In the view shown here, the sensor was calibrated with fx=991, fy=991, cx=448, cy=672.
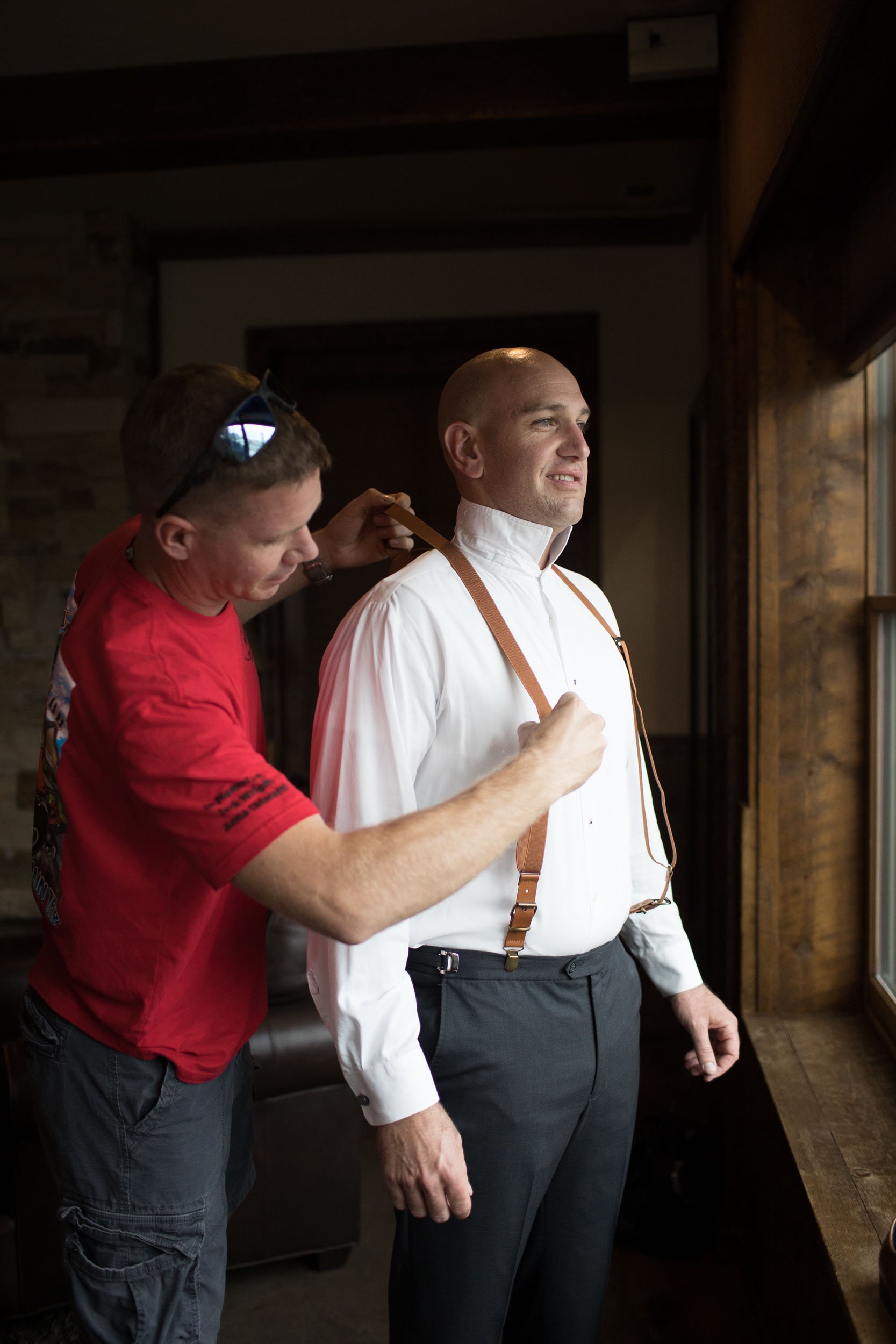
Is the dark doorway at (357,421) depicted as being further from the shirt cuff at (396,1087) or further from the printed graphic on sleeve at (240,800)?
the printed graphic on sleeve at (240,800)

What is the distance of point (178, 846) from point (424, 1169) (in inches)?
20.2

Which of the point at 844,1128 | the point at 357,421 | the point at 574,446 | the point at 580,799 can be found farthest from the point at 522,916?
the point at 357,421

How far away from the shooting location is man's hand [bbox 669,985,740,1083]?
4.99ft

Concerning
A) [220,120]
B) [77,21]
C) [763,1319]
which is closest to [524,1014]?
[763,1319]

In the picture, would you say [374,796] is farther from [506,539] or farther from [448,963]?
[506,539]

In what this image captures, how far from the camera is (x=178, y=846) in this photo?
1049 mm

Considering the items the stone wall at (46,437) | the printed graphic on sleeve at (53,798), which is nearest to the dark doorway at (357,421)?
the stone wall at (46,437)

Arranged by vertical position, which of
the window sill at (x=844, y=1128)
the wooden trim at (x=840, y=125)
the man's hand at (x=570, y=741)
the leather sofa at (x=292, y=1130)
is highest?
the wooden trim at (x=840, y=125)

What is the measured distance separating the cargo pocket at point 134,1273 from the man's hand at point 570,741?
2.25 ft

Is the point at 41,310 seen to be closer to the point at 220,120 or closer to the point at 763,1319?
the point at 220,120

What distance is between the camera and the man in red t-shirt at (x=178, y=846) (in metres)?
1.02

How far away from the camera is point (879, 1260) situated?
135 cm

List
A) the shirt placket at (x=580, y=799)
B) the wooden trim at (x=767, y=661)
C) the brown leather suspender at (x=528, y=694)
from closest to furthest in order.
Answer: the brown leather suspender at (x=528, y=694)
the shirt placket at (x=580, y=799)
the wooden trim at (x=767, y=661)

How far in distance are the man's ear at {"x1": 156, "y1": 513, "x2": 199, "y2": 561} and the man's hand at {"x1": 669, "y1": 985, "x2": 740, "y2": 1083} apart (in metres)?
1.03
